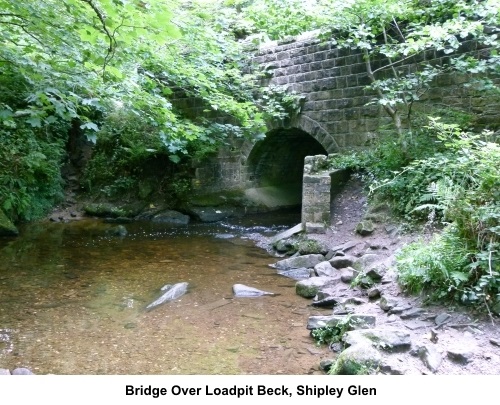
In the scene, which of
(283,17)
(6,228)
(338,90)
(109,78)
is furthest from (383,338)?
(6,228)

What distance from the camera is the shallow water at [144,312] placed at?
3559 mm

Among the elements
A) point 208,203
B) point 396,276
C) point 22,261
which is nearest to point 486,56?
point 396,276

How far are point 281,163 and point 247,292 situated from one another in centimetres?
750

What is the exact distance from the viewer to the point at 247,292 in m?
5.22

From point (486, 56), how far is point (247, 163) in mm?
5949

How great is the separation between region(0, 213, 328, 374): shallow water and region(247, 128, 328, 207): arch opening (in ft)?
12.5

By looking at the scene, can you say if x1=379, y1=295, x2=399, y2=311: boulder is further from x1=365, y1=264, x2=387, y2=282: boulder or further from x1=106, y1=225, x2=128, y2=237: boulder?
x1=106, y1=225, x2=128, y2=237: boulder

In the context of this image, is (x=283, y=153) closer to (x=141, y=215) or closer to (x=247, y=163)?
(x=247, y=163)

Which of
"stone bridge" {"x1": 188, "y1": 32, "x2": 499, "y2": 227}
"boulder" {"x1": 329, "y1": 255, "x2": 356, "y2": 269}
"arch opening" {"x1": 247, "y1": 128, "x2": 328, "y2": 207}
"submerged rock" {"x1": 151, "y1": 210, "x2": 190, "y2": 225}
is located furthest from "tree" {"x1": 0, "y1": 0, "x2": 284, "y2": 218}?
"boulder" {"x1": 329, "y1": 255, "x2": 356, "y2": 269}

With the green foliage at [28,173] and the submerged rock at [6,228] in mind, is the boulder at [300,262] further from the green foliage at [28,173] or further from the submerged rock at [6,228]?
the green foliage at [28,173]

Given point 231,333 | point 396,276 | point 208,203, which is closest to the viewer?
point 231,333

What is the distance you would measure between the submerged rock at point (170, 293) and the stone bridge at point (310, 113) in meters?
5.06

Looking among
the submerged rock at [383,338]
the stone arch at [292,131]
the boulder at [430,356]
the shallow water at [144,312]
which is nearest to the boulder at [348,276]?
the shallow water at [144,312]
